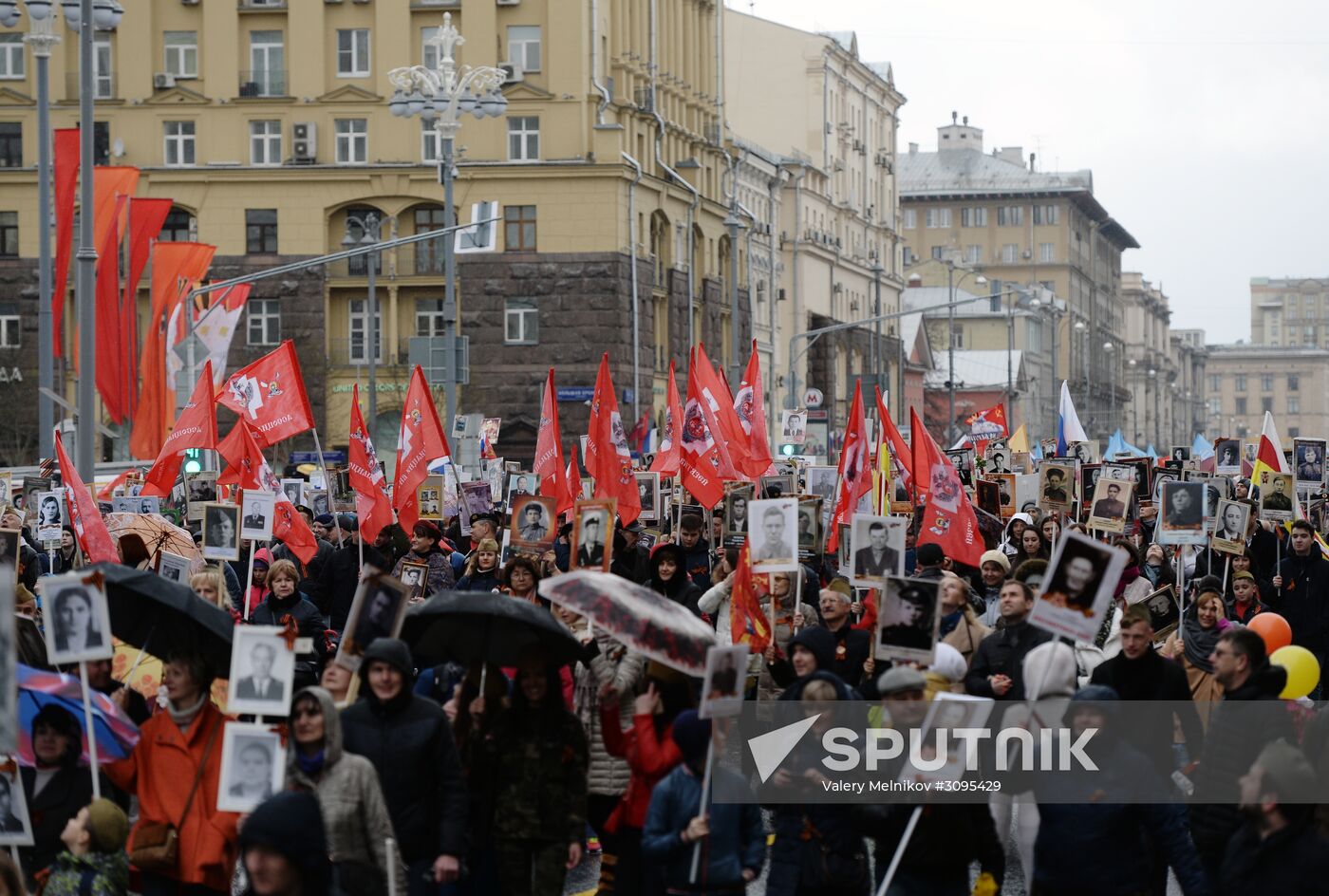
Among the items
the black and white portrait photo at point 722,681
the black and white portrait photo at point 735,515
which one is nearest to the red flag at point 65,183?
the black and white portrait photo at point 735,515

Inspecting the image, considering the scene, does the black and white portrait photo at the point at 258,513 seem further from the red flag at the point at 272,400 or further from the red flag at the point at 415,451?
the red flag at the point at 415,451

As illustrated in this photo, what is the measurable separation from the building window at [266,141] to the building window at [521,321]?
6.63m

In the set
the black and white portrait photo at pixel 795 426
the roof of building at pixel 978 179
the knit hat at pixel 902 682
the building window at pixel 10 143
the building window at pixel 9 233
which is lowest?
the knit hat at pixel 902 682

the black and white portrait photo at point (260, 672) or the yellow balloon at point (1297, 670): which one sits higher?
the black and white portrait photo at point (260, 672)

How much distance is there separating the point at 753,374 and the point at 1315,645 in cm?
969

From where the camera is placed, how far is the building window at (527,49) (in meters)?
55.0

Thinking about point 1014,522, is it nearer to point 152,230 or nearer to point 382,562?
point 382,562

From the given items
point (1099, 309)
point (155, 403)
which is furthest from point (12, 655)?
point (1099, 309)

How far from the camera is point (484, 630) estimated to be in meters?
9.06

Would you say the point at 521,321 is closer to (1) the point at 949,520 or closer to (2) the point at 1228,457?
(2) the point at 1228,457

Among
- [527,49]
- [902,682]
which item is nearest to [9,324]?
[527,49]

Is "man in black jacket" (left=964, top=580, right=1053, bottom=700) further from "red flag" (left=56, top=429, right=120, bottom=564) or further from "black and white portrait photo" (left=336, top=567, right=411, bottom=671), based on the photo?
"red flag" (left=56, top=429, right=120, bottom=564)

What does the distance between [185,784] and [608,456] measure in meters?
13.1

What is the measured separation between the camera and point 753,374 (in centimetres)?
2473
